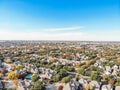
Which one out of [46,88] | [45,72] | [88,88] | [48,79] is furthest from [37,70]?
[88,88]

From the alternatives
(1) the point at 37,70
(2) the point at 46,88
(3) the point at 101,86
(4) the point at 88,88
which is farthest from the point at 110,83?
(1) the point at 37,70

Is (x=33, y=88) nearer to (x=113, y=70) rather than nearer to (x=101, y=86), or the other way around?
(x=101, y=86)

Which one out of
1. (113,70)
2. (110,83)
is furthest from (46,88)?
(113,70)

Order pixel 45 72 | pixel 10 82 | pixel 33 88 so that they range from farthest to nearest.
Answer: pixel 45 72 < pixel 10 82 < pixel 33 88

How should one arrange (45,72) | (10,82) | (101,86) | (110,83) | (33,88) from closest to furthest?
(33,88), (101,86), (110,83), (10,82), (45,72)

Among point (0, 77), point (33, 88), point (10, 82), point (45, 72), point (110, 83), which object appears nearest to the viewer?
point (33, 88)

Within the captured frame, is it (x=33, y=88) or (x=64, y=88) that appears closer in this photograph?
(x=33, y=88)

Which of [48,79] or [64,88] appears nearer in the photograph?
[64,88]

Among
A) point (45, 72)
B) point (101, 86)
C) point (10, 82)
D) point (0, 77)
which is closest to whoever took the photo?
point (101, 86)

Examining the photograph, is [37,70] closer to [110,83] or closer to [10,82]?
[10,82]
